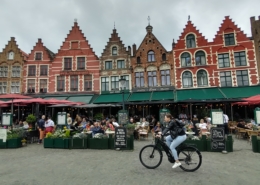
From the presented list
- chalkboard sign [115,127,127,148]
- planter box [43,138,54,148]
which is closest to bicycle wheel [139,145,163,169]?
chalkboard sign [115,127,127,148]

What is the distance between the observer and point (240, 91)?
19.2m

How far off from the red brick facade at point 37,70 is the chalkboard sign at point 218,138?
21.6 m

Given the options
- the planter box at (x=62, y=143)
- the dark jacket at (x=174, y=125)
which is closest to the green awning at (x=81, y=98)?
the planter box at (x=62, y=143)

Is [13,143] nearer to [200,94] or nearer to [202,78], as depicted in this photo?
[200,94]

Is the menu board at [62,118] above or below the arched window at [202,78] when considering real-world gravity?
below

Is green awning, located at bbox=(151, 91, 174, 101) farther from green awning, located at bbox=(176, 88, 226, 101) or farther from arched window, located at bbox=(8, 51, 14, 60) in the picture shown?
arched window, located at bbox=(8, 51, 14, 60)

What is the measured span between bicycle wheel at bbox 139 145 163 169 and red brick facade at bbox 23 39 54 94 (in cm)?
2159

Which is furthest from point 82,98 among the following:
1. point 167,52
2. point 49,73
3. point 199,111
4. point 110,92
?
point 199,111

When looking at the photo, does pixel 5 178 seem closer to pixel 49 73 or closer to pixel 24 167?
pixel 24 167

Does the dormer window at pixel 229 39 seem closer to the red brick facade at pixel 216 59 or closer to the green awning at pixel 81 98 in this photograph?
the red brick facade at pixel 216 59

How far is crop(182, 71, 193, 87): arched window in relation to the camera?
21652 mm

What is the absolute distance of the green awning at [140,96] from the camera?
2020 centimetres

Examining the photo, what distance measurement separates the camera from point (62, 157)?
7504 mm

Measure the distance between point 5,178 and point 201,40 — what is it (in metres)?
22.1
